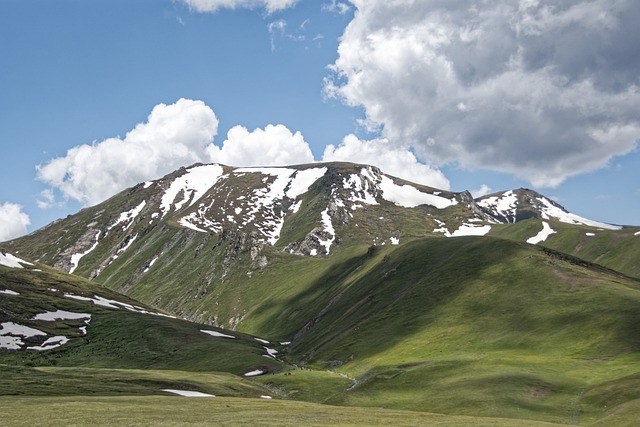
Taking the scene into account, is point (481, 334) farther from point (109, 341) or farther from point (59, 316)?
point (59, 316)

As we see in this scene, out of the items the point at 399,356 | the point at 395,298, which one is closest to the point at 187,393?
the point at 399,356

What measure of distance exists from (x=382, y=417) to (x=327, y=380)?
54712 mm

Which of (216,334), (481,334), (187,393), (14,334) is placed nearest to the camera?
(187,393)

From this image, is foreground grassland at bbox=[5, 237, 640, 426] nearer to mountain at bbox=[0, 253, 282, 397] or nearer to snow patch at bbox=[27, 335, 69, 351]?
mountain at bbox=[0, 253, 282, 397]

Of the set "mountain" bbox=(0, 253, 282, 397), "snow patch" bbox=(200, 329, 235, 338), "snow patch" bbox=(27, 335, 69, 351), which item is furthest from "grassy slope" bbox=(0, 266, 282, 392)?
"snow patch" bbox=(200, 329, 235, 338)

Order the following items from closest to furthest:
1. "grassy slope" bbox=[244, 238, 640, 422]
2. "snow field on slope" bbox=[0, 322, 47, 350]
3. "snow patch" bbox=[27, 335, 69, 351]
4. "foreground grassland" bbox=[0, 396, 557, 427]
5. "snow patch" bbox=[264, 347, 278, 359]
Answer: "foreground grassland" bbox=[0, 396, 557, 427]
"grassy slope" bbox=[244, 238, 640, 422]
"snow field on slope" bbox=[0, 322, 47, 350]
"snow patch" bbox=[27, 335, 69, 351]
"snow patch" bbox=[264, 347, 278, 359]

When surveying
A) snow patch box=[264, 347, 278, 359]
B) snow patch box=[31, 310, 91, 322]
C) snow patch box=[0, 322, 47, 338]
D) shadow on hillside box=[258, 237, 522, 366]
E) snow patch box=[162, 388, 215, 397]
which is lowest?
snow patch box=[162, 388, 215, 397]

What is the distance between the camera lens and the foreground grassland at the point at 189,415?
45.4 meters

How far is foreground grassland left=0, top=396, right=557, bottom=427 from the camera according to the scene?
45375 millimetres

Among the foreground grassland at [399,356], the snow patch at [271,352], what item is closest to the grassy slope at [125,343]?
the foreground grassland at [399,356]

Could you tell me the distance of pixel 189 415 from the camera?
5116 cm

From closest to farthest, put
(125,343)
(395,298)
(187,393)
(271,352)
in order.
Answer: (187,393), (395,298), (125,343), (271,352)

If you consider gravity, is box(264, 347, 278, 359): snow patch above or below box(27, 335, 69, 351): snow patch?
above

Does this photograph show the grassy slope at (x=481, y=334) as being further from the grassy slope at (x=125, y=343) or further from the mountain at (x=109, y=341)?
the mountain at (x=109, y=341)
